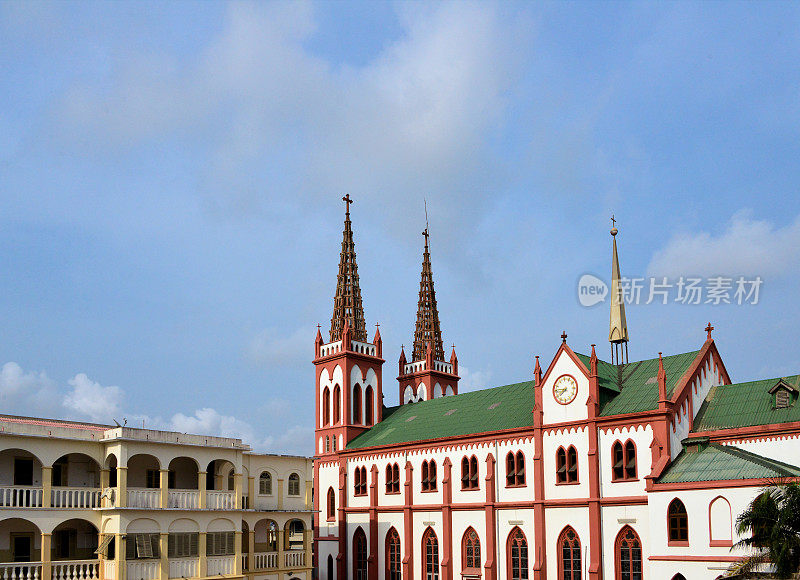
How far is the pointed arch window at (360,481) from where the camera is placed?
65062 mm

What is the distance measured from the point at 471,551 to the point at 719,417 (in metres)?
18.7

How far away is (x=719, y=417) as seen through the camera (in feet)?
153

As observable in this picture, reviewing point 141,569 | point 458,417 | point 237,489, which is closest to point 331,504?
point 458,417

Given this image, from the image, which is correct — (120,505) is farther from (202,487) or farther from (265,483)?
(265,483)

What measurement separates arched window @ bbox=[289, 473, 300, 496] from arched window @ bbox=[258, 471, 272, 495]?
1.69 meters

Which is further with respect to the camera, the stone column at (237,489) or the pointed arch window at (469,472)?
the pointed arch window at (469,472)

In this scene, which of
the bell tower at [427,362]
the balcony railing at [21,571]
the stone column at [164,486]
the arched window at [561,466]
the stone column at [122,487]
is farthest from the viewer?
the bell tower at [427,362]

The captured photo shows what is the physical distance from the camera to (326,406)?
72562mm

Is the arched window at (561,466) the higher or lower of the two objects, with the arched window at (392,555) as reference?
higher

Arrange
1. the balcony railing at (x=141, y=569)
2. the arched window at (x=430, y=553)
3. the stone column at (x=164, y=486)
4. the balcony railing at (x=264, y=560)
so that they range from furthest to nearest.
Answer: the arched window at (x=430, y=553) < the balcony railing at (x=264, y=560) < the stone column at (x=164, y=486) < the balcony railing at (x=141, y=569)

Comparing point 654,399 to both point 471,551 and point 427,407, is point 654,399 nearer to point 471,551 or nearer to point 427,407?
point 471,551

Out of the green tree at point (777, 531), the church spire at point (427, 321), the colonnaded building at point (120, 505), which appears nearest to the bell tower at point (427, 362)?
the church spire at point (427, 321)

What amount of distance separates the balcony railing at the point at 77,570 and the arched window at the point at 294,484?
572 inches

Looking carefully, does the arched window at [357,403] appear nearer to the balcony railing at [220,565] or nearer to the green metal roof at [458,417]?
the green metal roof at [458,417]
